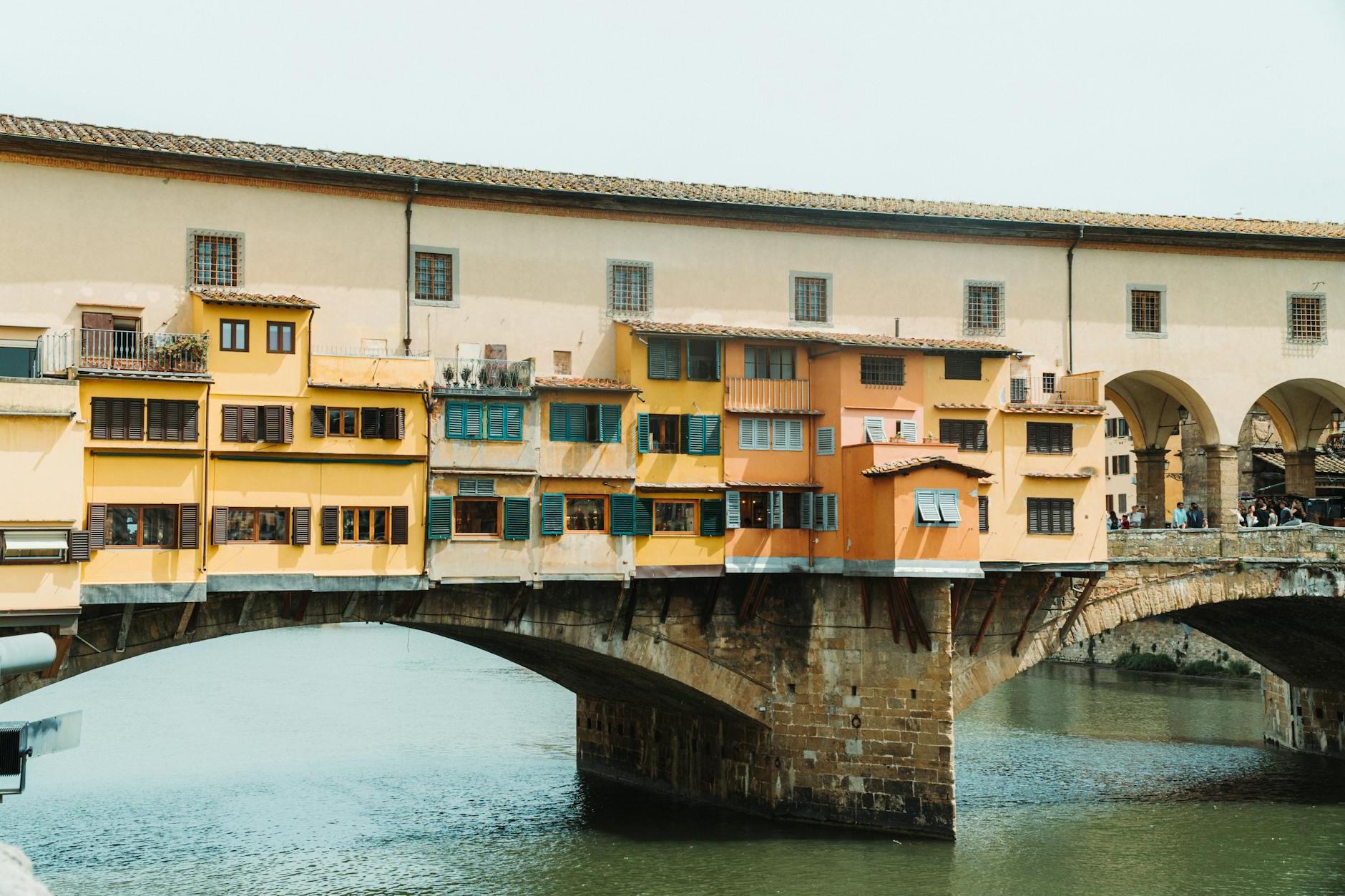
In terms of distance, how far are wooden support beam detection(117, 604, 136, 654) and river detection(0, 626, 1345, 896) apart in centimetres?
391

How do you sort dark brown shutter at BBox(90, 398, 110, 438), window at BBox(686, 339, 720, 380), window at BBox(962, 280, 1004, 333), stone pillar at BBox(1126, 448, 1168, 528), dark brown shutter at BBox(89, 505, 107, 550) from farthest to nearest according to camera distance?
stone pillar at BBox(1126, 448, 1168, 528) < window at BBox(962, 280, 1004, 333) < window at BBox(686, 339, 720, 380) < dark brown shutter at BBox(90, 398, 110, 438) < dark brown shutter at BBox(89, 505, 107, 550)

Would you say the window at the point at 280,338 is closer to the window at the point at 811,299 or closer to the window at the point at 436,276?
the window at the point at 436,276

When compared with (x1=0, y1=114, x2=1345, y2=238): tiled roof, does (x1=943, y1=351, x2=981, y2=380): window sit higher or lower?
lower

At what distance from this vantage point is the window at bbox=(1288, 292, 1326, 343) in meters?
33.9

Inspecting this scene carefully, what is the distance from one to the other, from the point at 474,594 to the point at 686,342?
6198 mm

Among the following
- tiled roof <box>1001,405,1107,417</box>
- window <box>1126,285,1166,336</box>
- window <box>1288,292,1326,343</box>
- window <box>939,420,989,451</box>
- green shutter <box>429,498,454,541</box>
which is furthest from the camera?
window <box>1288,292,1326,343</box>

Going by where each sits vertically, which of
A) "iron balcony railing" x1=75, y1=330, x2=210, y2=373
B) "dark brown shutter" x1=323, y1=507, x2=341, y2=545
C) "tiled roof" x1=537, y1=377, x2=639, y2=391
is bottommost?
"dark brown shutter" x1=323, y1=507, x2=341, y2=545

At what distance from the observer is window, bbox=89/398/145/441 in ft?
79.9

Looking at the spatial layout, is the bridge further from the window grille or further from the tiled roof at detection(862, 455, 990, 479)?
the window grille

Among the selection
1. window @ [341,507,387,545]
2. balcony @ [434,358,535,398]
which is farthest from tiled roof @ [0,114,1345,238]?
window @ [341,507,387,545]

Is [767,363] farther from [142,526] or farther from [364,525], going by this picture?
[142,526]

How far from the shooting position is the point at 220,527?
25.2 metres

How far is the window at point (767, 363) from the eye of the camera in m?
29.1

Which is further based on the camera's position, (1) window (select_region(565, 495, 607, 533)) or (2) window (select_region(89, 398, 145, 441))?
(1) window (select_region(565, 495, 607, 533))
